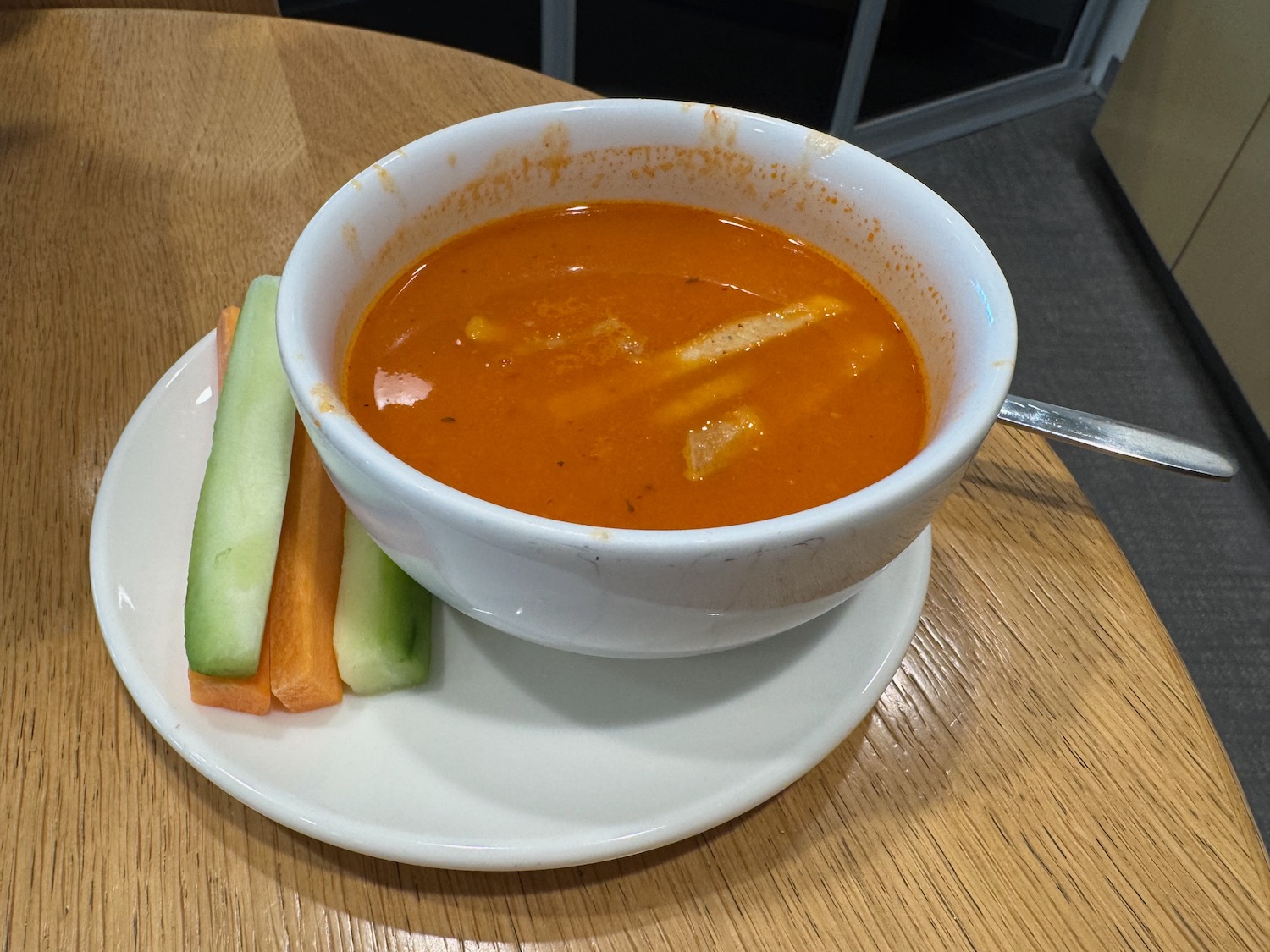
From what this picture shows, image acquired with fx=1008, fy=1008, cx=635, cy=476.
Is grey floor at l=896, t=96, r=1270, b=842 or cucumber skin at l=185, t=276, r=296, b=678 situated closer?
cucumber skin at l=185, t=276, r=296, b=678

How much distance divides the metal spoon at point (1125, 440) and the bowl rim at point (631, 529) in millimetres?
184

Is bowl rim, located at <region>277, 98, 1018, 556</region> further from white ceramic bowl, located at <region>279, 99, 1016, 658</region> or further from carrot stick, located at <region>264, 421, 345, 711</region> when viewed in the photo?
carrot stick, located at <region>264, 421, 345, 711</region>

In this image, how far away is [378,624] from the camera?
2.24 feet

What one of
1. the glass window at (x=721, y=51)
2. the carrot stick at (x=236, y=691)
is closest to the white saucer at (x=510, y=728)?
the carrot stick at (x=236, y=691)

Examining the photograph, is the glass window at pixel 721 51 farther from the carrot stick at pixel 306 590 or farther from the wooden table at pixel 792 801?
the carrot stick at pixel 306 590

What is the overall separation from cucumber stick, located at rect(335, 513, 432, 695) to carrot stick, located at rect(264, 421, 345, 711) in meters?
0.01

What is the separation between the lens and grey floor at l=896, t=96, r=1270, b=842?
1.95 m

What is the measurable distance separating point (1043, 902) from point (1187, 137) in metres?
2.42

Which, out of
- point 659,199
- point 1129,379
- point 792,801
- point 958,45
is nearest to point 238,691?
point 792,801

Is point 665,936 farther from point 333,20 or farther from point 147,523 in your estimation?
point 333,20

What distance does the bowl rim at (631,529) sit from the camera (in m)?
0.53

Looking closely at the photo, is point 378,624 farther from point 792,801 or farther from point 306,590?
point 792,801

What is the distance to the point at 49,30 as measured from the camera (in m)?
1.34

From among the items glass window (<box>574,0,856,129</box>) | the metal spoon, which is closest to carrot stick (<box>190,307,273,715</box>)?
the metal spoon
